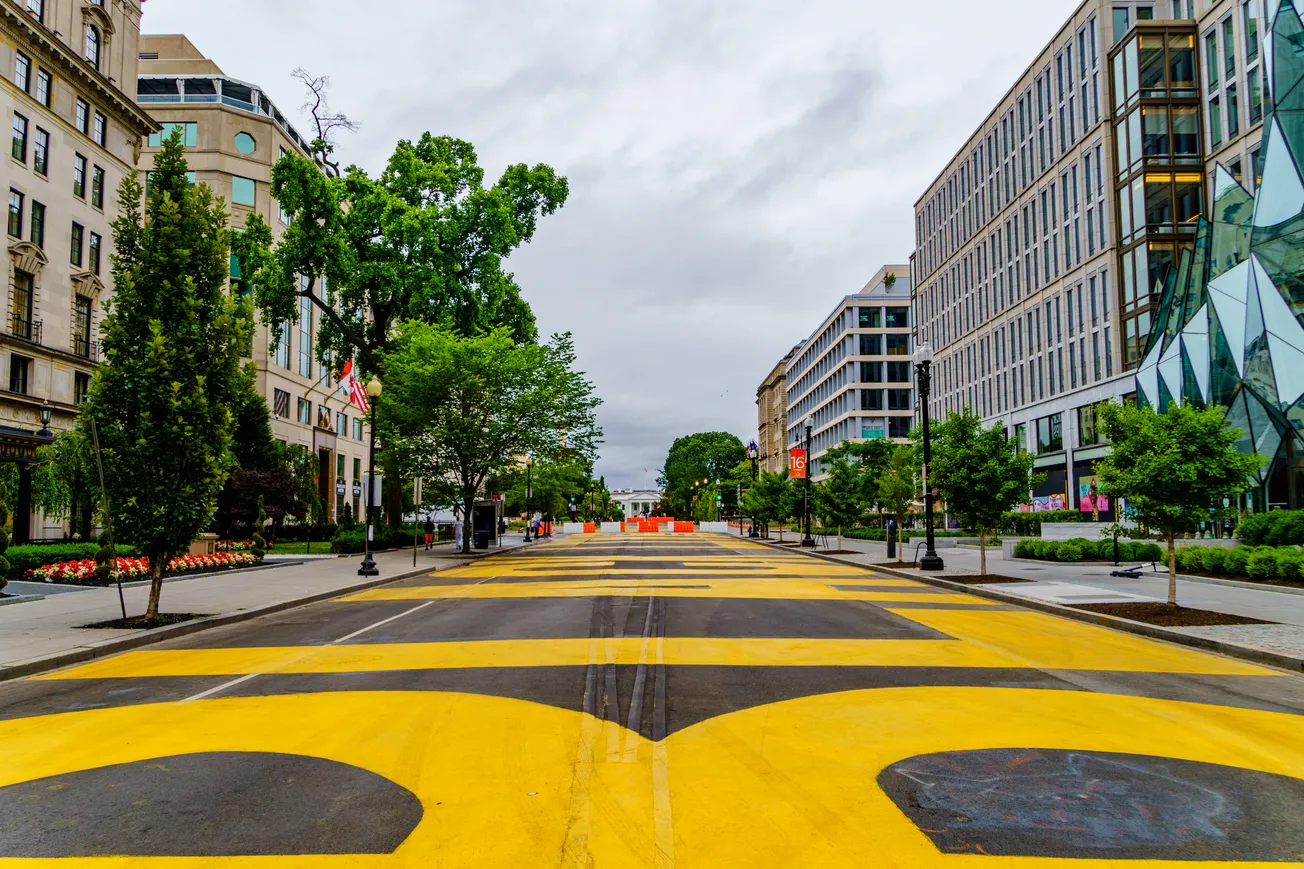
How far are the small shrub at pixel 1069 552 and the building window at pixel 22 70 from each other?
46.3m

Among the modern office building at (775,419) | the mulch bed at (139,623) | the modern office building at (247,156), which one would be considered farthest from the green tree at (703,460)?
the mulch bed at (139,623)

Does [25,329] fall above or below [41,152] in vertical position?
below

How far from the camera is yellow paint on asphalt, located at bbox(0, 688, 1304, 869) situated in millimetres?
4332

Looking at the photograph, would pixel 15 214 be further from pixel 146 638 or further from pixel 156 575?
pixel 146 638

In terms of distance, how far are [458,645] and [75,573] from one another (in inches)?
595

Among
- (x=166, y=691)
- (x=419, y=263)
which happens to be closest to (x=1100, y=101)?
(x=419, y=263)

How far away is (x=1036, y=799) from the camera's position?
17.0 feet

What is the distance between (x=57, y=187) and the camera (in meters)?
39.3

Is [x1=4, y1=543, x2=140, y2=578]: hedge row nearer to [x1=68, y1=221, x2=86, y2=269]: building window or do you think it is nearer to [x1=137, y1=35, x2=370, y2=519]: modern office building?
[x1=68, y1=221, x2=86, y2=269]: building window

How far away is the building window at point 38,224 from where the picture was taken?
125 ft

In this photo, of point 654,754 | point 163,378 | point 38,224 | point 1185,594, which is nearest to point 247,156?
point 38,224

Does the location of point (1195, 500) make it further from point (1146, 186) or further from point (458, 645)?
point (1146, 186)

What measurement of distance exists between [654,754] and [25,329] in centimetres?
4212

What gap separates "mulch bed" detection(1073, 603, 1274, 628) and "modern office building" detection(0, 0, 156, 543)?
3714cm
